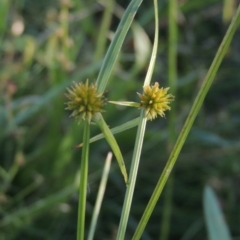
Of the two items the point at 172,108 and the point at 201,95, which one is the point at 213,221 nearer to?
the point at 172,108

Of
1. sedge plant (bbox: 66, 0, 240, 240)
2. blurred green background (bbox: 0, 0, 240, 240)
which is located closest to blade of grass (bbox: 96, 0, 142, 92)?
sedge plant (bbox: 66, 0, 240, 240)

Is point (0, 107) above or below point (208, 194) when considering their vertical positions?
above

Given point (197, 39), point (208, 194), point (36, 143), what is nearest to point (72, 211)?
point (36, 143)

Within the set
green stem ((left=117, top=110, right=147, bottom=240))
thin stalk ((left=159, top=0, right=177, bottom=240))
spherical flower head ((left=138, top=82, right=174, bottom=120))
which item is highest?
thin stalk ((left=159, top=0, right=177, bottom=240))

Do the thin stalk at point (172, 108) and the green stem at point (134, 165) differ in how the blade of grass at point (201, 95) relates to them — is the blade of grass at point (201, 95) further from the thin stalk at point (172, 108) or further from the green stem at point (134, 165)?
the thin stalk at point (172, 108)

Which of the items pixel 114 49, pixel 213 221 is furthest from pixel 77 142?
pixel 114 49

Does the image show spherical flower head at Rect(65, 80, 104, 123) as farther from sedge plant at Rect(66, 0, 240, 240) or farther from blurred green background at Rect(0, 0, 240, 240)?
blurred green background at Rect(0, 0, 240, 240)

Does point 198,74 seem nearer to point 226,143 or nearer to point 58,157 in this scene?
point 226,143
